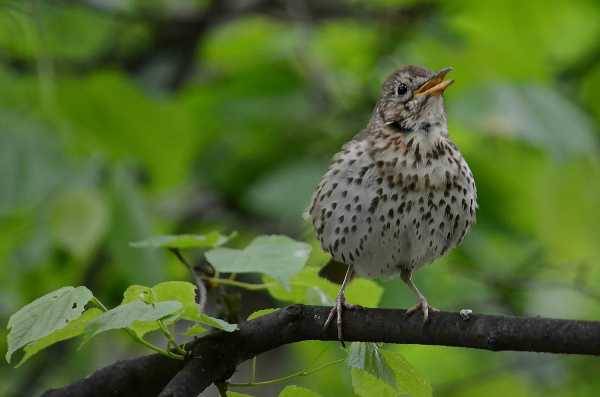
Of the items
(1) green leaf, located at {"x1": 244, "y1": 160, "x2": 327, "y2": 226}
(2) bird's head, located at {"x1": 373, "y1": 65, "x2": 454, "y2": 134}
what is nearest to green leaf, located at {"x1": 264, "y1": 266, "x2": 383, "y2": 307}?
(2) bird's head, located at {"x1": 373, "y1": 65, "x2": 454, "y2": 134}

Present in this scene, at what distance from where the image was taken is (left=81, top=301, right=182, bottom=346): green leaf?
2.44 meters

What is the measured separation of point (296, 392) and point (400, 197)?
122cm

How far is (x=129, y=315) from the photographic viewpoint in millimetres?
2459

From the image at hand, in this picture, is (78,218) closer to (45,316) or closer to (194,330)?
(194,330)

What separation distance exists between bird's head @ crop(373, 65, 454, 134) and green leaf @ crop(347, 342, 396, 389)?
52.6 inches

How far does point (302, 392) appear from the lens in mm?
2725

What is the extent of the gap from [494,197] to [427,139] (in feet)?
6.76

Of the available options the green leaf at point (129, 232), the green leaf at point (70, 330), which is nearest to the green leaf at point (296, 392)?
the green leaf at point (70, 330)

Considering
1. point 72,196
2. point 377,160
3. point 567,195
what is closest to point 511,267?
point 567,195

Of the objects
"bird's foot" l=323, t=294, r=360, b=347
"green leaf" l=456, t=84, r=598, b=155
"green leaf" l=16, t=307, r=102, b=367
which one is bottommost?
"green leaf" l=16, t=307, r=102, b=367

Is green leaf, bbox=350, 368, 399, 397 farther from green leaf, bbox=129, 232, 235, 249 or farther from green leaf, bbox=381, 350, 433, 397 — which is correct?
green leaf, bbox=129, 232, 235, 249

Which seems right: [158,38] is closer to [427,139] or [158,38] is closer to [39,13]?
[39,13]

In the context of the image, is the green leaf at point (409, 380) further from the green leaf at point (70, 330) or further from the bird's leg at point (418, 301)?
the green leaf at point (70, 330)

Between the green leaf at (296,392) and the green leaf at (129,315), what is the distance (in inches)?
15.5
